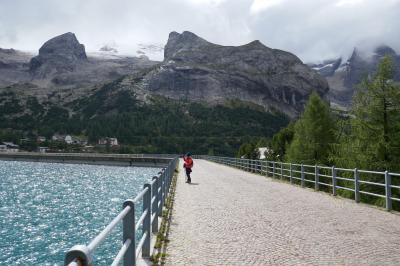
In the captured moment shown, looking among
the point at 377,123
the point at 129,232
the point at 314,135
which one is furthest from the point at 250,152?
the point at 129,232

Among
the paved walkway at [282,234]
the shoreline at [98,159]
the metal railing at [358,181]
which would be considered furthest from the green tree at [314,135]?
the shoreline at [98,159]

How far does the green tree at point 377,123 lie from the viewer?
23594 mm

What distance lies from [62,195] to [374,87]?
27720mm

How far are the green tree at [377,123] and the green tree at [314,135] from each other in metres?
13.1

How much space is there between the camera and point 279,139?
210 feet

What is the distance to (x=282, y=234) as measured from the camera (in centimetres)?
1022

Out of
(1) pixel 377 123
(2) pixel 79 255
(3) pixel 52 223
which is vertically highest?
(1) pixel 377 123

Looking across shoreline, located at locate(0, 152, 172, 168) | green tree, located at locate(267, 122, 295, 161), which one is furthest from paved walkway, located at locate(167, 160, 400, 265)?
shoreline, located at locate(0, 152, 172, 168)

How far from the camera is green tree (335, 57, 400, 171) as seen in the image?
23.6 metres

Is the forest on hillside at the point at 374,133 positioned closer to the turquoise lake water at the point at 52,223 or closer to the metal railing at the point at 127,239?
the turquoise lake water at the point at 52,223

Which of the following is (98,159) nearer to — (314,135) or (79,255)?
(314,135)

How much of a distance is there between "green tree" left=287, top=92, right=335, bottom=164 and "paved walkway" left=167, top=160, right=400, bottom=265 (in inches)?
903

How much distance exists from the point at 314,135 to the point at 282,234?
30.9 metres

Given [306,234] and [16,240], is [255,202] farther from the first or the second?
[16,240]
